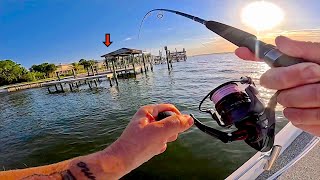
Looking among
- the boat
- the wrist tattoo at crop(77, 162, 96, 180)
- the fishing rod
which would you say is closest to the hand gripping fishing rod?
the fishing rod

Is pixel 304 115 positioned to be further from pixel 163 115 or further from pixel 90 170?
pixel 90 170

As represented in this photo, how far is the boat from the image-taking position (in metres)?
3.39

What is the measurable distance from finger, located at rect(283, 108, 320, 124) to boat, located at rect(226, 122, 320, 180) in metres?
2.36

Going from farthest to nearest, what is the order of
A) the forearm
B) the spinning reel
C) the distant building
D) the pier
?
1. the distant building
2. the pier
3. the spinning reel
4. the forearm

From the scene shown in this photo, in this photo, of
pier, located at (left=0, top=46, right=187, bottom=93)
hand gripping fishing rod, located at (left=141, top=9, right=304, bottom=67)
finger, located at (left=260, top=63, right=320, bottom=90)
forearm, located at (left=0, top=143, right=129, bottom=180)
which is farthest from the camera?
pier, located at (left=0, top=46, right=187, bottom=93)

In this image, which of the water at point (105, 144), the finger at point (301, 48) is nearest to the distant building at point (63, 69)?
the water at point (105, 144)

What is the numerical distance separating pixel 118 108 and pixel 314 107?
17186mm

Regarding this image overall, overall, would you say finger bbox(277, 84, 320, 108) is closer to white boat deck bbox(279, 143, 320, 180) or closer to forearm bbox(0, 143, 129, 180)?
forearm bbox(0, 143, 129, 180)

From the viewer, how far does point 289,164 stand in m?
3.53

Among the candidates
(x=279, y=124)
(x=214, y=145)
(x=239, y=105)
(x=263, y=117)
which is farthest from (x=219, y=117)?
(x=279, y=124)

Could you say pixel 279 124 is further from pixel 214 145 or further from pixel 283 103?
pixel 283 103

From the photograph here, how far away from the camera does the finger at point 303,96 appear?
82 cm

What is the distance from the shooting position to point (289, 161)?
3648mm

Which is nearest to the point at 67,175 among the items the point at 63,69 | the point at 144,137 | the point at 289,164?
the point at 144,137
